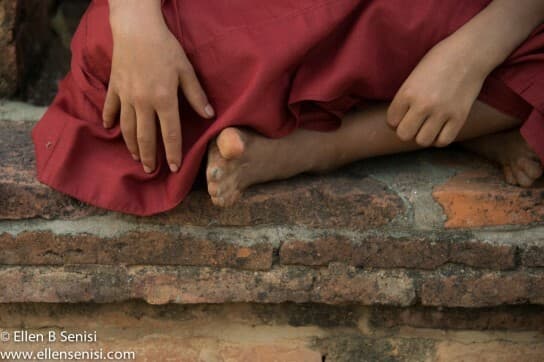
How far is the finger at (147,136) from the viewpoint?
1475 millimetres

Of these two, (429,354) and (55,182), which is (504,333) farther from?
(55,182)

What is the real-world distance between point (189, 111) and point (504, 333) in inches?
29.8

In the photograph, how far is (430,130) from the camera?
1.50m

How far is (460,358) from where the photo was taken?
65.8 inches

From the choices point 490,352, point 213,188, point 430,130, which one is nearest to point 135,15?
point 213,188

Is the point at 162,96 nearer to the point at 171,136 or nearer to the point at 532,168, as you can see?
the point at 171,136

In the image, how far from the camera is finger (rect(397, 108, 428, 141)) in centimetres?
150

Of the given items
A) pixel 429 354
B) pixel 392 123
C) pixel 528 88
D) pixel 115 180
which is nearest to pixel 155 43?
pixel 115 180

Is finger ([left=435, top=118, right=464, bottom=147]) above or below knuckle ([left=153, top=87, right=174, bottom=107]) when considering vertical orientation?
above

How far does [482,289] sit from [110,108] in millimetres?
773

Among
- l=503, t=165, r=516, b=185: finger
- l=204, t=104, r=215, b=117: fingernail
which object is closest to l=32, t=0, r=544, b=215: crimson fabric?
l=204, t=104, r=215, b=117: fingernail

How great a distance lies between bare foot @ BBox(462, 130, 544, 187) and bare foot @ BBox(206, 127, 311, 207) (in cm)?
37

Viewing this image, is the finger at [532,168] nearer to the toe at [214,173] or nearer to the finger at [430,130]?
the finger at [430,130]

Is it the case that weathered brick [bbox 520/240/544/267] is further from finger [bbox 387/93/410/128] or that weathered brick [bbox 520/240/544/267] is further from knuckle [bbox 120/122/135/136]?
knuckle [bbox 120/122/135/136]
